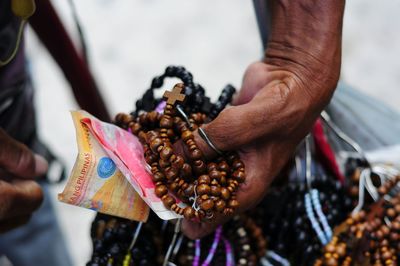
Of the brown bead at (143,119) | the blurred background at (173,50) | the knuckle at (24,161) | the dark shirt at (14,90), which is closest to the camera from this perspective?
the brown bead at (143,119)

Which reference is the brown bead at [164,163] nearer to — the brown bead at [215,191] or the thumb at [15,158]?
the brown bead at [215,191]

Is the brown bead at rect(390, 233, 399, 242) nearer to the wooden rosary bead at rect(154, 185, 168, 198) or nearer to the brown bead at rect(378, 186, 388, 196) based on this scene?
the brown bead at rect(378, 186, 388, 196)

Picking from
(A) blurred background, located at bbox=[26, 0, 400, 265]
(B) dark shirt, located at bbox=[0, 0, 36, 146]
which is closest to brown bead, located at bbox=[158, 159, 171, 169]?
(B) dark shirt, located at bbox=[0, 0, 36, 146]

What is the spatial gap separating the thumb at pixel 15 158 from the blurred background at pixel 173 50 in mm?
999

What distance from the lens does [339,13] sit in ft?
2.30

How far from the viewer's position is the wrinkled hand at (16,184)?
0.76 metres

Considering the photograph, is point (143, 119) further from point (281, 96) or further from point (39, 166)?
point (39, 166)

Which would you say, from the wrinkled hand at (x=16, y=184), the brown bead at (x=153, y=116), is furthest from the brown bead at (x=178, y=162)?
the wrinkled hand at (x=16, y=184)

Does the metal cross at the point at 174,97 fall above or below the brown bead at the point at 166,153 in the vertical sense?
above

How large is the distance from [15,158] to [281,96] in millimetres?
418

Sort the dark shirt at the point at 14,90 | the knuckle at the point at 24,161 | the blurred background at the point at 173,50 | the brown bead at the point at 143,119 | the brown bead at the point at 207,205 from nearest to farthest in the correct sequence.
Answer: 1. the brown bead at the point at 207,205
2. the brown bead at the point at 143,119
3. the knuckle at the point at 24,161
4. the dark shirt at the point at 14,90
5. the blurred background at the point at 173,50

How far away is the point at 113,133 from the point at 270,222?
32 cm

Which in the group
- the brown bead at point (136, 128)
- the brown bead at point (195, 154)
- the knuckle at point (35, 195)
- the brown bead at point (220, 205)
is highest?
the brown bead at point (136, 128)

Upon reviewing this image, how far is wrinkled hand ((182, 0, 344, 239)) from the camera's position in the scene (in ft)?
2.04
